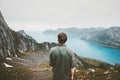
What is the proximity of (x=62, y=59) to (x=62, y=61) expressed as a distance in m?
0.08

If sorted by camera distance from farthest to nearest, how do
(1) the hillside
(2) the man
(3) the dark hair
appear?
(1) the hillside, (2) the man, (3) the dark hair

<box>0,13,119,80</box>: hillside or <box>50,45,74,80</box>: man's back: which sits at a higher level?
<box>50,45,74,80</box>: man's back

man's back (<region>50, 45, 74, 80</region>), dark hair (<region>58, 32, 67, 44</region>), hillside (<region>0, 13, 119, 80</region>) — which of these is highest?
dark hair (<region>58, 32, 67, 44</region>)

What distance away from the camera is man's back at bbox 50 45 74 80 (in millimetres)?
8984

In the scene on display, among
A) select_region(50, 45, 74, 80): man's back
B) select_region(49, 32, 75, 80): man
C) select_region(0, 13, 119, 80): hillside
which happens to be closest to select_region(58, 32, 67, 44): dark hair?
select_region(49, 32, 75, 80): man

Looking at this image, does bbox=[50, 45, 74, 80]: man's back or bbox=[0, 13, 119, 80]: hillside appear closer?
bbox=[50, 45, 74, 80]: man's back

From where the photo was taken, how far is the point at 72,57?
29.7 ft

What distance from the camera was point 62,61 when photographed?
9.02 m

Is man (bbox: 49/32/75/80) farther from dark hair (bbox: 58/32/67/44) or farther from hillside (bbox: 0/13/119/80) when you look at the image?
hillside (bbox: 0/13/119/80)

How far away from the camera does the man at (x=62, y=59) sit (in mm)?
8984

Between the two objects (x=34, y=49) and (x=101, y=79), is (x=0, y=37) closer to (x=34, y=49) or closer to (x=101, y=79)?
(x=34, y=49)

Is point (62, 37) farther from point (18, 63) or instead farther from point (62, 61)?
point (18, 63)

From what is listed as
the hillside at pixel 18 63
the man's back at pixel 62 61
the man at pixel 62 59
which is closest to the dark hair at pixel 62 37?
the man at pixel 62 59

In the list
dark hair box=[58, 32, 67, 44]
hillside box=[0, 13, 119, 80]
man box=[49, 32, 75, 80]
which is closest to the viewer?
dark hair box=[58, 32, 67, 44]
